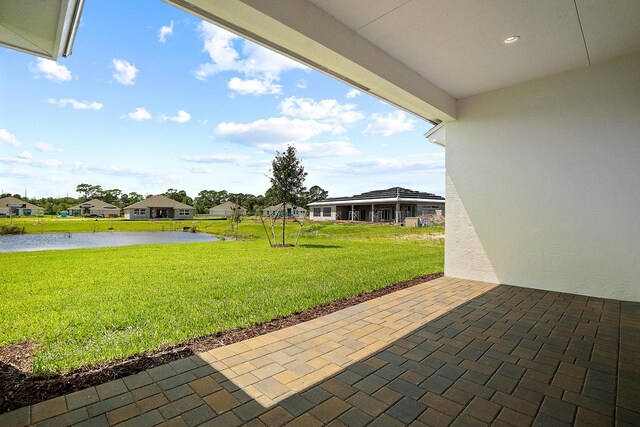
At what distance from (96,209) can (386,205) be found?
1539 inches

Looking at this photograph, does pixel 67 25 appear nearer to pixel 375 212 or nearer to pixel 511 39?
pixel 511 39

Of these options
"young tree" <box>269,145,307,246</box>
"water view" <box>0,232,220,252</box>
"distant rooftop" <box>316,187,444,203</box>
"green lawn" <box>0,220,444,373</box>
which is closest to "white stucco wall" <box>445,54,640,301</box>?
"green lawn" <box>0,220,444,373</box>

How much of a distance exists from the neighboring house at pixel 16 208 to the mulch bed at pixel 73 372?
22481 millimetres

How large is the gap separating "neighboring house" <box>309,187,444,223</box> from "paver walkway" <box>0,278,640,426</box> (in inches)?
973

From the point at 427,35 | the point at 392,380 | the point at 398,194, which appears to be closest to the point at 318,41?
the point at 427,35

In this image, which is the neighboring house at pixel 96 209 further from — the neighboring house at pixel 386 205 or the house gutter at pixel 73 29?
the house gutter at pixel 73 29

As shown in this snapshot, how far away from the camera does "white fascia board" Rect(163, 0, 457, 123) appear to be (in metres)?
2.50

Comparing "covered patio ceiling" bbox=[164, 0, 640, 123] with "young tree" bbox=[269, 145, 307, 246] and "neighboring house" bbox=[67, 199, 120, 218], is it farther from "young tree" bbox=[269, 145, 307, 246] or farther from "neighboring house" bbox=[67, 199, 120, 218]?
"neighboring house" bbox=[67, 199, 120, 218]

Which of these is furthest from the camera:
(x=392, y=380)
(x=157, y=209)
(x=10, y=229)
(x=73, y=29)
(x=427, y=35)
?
(x=157, y=209)

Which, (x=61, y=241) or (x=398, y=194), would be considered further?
(x=398, y=194)

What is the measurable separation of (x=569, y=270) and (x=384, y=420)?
434 centimetres

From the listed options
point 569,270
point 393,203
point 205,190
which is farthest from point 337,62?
point 205,190

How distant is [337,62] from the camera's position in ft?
10.9

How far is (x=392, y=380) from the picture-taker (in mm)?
2010
